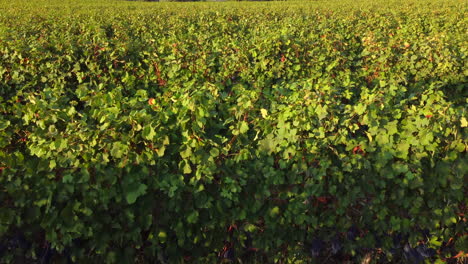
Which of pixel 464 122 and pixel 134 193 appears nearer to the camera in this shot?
pixel 134 193

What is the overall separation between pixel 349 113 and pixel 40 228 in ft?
7.82

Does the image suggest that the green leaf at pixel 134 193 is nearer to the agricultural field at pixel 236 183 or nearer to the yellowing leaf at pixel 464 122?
the agricultural field at pixel 236 183

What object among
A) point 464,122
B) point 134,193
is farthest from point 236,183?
point 464,122

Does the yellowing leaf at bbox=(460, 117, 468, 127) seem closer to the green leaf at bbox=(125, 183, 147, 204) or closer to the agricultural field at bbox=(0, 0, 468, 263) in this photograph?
the agricultural field at bbox=(0, 0, 468, 263)

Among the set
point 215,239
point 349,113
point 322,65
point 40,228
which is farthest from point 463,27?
point 40,228

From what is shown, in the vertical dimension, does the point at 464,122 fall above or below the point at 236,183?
above

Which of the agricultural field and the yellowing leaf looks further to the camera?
the yellowing leaf

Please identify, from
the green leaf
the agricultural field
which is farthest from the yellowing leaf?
the green leaf

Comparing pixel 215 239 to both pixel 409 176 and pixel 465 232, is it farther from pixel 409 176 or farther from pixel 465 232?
pixel 465 232

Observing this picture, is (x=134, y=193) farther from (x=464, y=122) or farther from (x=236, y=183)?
(x=464, y=122)

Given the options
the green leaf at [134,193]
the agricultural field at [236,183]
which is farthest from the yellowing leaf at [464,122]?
the green leaf at [134,193]

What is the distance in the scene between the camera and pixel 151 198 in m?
2.28

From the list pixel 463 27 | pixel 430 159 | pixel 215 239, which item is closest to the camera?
pixel 430 159

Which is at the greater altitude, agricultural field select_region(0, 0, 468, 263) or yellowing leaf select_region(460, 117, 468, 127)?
yellowing leaf select_region(460, 117, 468, 127)
